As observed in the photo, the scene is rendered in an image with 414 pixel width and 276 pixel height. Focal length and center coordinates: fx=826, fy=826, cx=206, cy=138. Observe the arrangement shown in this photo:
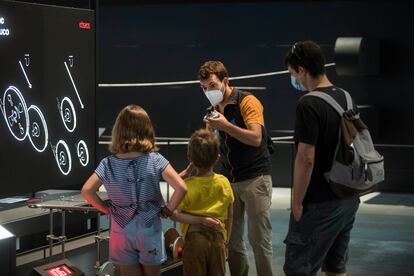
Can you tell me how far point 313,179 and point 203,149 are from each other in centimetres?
78

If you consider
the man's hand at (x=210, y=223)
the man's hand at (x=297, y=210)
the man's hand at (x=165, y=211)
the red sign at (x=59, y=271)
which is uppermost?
the man's hand at (x=297, y=210)

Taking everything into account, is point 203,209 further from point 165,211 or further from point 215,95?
point 215,95

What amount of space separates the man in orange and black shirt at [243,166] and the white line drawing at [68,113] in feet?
3.54

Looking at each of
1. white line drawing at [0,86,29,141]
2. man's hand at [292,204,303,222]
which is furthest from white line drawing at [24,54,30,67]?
man's hand at [292,204,303,222]

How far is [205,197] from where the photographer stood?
14.6ft

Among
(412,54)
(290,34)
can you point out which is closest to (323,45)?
(290,34)

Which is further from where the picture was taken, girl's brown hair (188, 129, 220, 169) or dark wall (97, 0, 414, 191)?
dark wall (97, 0, 414, 191)

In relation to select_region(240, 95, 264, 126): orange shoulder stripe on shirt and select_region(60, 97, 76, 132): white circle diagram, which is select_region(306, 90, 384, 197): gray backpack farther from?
select_region(60, 97, 76, 132): white circle diagram

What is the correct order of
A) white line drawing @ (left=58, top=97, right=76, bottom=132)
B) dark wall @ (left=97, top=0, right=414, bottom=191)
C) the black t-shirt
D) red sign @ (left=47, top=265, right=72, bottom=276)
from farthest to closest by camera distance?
dark wall @ (left=97, top=0, right=414, bottom=191) → white line drawing @ (left=58, top=97, right=76, bottom=132) → red sign @ (left=47, top=265, right=72, bottom=276) → the black t-shirt

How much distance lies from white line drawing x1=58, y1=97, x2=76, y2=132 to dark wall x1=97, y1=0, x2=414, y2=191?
6.37 m

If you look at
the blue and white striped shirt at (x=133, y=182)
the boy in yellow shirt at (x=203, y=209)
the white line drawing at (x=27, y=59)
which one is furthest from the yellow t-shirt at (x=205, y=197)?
the white line drawing at (x=27, y=59)

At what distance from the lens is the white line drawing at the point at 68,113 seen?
18.6 ft

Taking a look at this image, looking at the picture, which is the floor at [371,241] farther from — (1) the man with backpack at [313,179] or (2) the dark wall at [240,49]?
(1) the man with backpack at [313,179]

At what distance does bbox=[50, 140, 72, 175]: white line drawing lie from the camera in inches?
224
